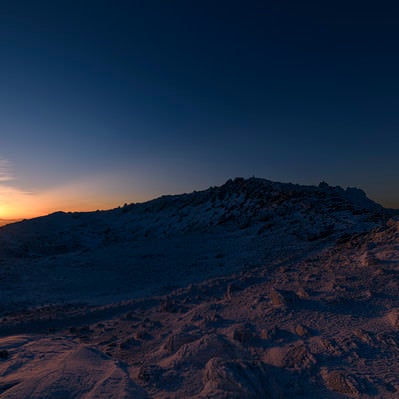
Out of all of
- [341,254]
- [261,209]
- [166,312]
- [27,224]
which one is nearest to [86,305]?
[166,312]

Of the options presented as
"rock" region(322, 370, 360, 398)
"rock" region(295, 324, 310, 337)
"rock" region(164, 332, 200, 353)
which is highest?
"rock" region(295, 324, 310, 337)

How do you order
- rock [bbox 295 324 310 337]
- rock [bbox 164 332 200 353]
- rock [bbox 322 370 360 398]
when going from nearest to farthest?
rock [bbox 322 370 360 398]
rock [bbox 295 324 310 337]
rock [bbox 164 332 200 353]

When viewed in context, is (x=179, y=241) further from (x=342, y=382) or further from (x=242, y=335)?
(x=342, y=382)

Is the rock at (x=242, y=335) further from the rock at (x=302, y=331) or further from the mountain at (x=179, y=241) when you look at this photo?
the mountain at (x=179, y=241)

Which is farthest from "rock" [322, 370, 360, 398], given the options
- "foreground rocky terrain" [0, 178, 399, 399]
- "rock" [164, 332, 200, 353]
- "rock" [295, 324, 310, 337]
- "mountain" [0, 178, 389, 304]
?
"mountain" [0, 178, 389, 304]

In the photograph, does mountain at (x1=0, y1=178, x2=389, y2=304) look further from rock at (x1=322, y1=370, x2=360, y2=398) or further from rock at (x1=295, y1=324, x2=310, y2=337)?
rock at (x1=322, y1=370, x2=360, y2=398)

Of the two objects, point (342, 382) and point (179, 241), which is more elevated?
point (179, 241)

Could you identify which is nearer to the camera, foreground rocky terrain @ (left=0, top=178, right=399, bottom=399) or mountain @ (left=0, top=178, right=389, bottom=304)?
foreground rocky terrain @ (left=0, top=178, right=399, bottom=399)

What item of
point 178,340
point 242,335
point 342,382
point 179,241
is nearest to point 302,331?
point 242,335

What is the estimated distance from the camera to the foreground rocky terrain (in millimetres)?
4254

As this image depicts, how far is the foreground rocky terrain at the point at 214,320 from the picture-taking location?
4254 mm

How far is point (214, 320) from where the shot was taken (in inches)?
256

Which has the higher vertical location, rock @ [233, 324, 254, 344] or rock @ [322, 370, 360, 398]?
rock @ [233, 324, 254, 344]

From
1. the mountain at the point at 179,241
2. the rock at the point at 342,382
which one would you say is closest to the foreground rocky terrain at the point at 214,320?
the rock at the point at 342,382
